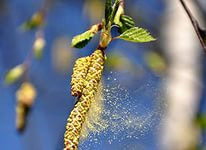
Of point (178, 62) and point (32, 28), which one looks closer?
point (32, 28)

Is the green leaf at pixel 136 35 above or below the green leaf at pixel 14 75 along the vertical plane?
below

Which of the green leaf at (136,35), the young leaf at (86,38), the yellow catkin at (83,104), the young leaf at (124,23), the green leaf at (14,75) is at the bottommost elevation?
the yellow catkin at (83,104)

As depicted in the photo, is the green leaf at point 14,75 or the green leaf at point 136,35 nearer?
the green leaf at point 136,35

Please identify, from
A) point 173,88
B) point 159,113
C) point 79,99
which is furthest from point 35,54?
point 173,88

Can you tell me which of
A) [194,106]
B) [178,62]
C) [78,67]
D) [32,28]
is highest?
[32,28]

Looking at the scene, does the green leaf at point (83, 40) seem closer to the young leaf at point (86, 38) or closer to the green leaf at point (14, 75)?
the young leaf at point (86, 38)

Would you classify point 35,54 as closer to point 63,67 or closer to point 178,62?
point 178,62

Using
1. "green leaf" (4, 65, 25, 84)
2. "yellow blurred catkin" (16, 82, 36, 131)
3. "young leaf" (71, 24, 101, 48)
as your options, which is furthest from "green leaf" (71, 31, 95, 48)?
"green leaf" (4, 65, 25, 84)

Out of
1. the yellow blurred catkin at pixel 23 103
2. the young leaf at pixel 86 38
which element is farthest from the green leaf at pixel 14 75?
the young leaf at pixel 86 38

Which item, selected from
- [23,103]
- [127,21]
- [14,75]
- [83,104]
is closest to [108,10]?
[127,21]
